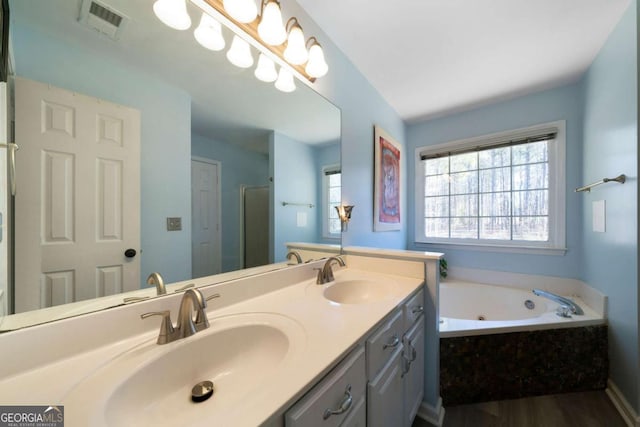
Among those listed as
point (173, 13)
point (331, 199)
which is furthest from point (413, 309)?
point (173, 13)

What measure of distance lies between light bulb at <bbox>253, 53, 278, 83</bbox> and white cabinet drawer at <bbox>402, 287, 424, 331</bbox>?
1.27m

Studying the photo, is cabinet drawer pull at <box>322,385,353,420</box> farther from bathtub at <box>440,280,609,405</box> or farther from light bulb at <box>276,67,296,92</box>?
light bulb at <box>276,67,296,92</box>

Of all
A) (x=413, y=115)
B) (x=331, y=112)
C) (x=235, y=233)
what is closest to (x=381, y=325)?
(x=235, y=233)

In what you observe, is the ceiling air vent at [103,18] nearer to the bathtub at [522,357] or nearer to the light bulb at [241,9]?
the light bulb at [241,9]

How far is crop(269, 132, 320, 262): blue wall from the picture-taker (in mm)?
1183

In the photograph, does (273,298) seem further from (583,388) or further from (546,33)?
(546,33)

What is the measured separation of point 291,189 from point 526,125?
7.76ft

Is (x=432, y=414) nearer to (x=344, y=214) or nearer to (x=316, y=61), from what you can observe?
(x=344, y=214)

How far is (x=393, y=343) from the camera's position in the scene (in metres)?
0.87

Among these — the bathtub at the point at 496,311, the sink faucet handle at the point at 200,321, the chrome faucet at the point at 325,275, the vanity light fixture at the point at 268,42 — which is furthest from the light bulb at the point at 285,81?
the bathtub at the point at 496,311

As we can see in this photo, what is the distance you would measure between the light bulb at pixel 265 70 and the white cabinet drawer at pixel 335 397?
4.03 feet

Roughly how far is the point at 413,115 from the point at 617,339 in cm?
233

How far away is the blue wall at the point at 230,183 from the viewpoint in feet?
2.99

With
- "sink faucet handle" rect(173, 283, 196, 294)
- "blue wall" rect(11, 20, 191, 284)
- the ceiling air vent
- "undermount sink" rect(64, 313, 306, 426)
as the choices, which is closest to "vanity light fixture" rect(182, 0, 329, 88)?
the ceiling air vent
